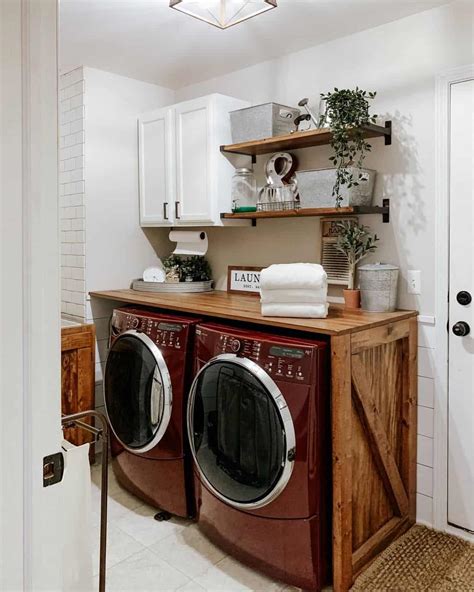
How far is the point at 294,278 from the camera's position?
2.21 m

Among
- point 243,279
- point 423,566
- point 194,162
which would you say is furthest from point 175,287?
point 423,566

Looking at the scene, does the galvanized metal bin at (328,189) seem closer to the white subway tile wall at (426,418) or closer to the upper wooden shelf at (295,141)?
the upper wooden shelf at (295,141)

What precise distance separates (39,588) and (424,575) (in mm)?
1788

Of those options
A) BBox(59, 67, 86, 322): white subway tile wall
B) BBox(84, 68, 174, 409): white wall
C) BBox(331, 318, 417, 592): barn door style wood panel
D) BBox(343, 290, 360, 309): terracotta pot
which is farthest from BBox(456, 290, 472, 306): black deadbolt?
BBox(59, 67, 86, 322): white subway tile wall

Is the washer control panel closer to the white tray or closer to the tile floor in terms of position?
the tile floor

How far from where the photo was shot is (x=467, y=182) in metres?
2.34

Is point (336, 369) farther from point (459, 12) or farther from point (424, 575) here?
point (459, 12)

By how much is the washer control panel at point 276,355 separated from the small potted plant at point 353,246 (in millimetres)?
645

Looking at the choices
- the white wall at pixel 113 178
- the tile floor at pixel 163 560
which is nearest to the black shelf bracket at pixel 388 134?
the white wall at pixel 113 178

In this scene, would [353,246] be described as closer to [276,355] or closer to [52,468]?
[276,355]

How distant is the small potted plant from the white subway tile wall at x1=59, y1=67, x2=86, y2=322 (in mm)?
1635

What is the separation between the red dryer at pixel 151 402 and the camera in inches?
99.8

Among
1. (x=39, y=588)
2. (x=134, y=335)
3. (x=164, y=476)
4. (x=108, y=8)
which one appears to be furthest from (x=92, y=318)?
(x=39, y=588)

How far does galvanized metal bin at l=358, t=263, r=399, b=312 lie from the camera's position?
8.03 feet
